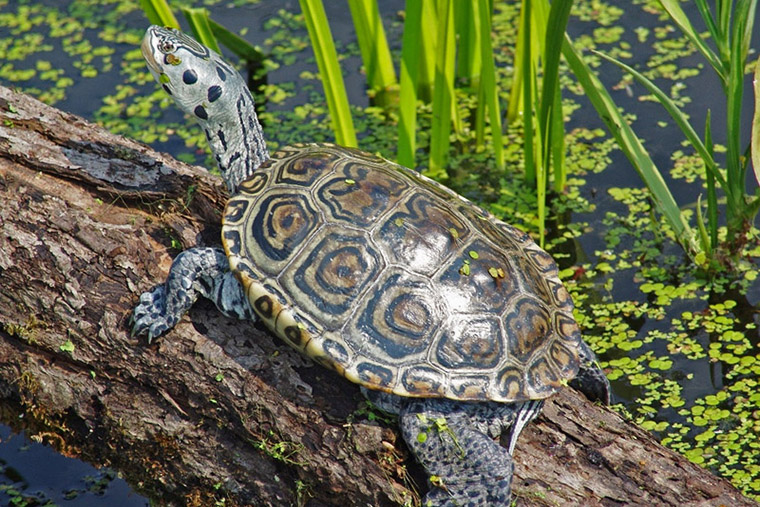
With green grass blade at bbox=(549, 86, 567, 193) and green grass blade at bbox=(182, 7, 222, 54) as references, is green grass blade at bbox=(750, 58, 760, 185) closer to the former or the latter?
green grass blade at bbox=(549, 86, 567, 193)

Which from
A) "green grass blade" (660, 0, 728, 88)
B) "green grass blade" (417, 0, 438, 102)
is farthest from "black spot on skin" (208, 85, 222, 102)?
"green grass blade" (660, 0, 728, 88)

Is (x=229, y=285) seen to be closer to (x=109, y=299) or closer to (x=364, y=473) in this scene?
(x=109, y=299)

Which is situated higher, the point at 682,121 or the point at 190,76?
the point at 190,76

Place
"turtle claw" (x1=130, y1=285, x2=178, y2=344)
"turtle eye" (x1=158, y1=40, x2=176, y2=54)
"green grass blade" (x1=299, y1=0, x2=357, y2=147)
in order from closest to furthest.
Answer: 1. "turtle claw" (x1=130, y1=285, x2=178, y2=344)
2. "turtle eye" (x1=158, y1=40, x2=176, y2=54)
3. "green grass blade" (x1=299, y1=0, x2=357, y2=147)

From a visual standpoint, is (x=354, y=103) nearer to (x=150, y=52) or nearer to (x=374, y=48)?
(x=374, y=48)

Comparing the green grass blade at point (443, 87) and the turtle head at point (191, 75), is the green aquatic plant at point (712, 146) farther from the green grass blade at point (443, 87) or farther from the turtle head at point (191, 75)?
the turtle head at point (191, 75)

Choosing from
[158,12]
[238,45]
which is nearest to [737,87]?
[158,12]

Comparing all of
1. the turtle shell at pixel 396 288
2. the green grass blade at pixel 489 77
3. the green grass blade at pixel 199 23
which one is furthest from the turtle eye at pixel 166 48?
the green grass blade at pixel 489 77
